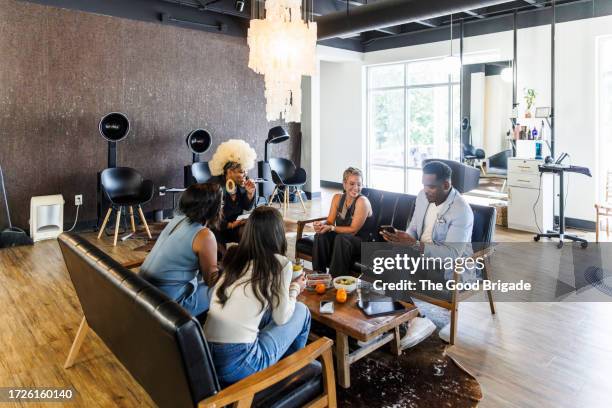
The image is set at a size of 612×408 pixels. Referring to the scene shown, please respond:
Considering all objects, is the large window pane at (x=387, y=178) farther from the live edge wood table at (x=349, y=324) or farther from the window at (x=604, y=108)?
the live edge wood table at (x=349, y=324)

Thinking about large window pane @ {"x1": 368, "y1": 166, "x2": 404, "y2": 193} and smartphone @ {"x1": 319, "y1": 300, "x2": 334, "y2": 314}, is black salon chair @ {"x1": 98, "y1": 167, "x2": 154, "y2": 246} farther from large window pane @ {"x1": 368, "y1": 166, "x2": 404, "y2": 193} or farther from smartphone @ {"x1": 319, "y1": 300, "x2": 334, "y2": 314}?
large window pane @ {"x1": 368, "y1": 166, "x2": 404, "y2": 193}

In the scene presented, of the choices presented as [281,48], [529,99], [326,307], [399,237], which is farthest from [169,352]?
[529,99]

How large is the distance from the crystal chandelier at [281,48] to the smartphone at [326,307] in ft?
7.62

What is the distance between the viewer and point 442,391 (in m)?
2.49

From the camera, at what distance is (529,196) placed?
6164 mm

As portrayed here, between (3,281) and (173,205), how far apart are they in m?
3.29

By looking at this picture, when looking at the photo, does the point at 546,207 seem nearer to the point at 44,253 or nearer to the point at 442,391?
the point at 442,391

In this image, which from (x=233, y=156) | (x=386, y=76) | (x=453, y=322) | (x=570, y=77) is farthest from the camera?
(x=386, y=76)

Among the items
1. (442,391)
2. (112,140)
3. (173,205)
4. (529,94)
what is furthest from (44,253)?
(529,94)

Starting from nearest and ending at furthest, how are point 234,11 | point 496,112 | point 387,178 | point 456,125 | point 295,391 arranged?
point 295,391, point 234,11, point 496,112, point 456,125, point 387,178

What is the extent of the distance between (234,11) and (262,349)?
6506mm

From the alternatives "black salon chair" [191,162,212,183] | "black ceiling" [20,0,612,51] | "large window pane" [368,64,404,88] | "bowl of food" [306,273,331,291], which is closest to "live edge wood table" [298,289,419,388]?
"bowl of food" [306,273,331,291]

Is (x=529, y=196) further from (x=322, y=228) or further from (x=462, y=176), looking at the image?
(x=322, y=228)

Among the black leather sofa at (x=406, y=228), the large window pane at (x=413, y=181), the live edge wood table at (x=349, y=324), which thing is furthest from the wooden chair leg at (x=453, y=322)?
the large window pane at (x=413, y=181)
